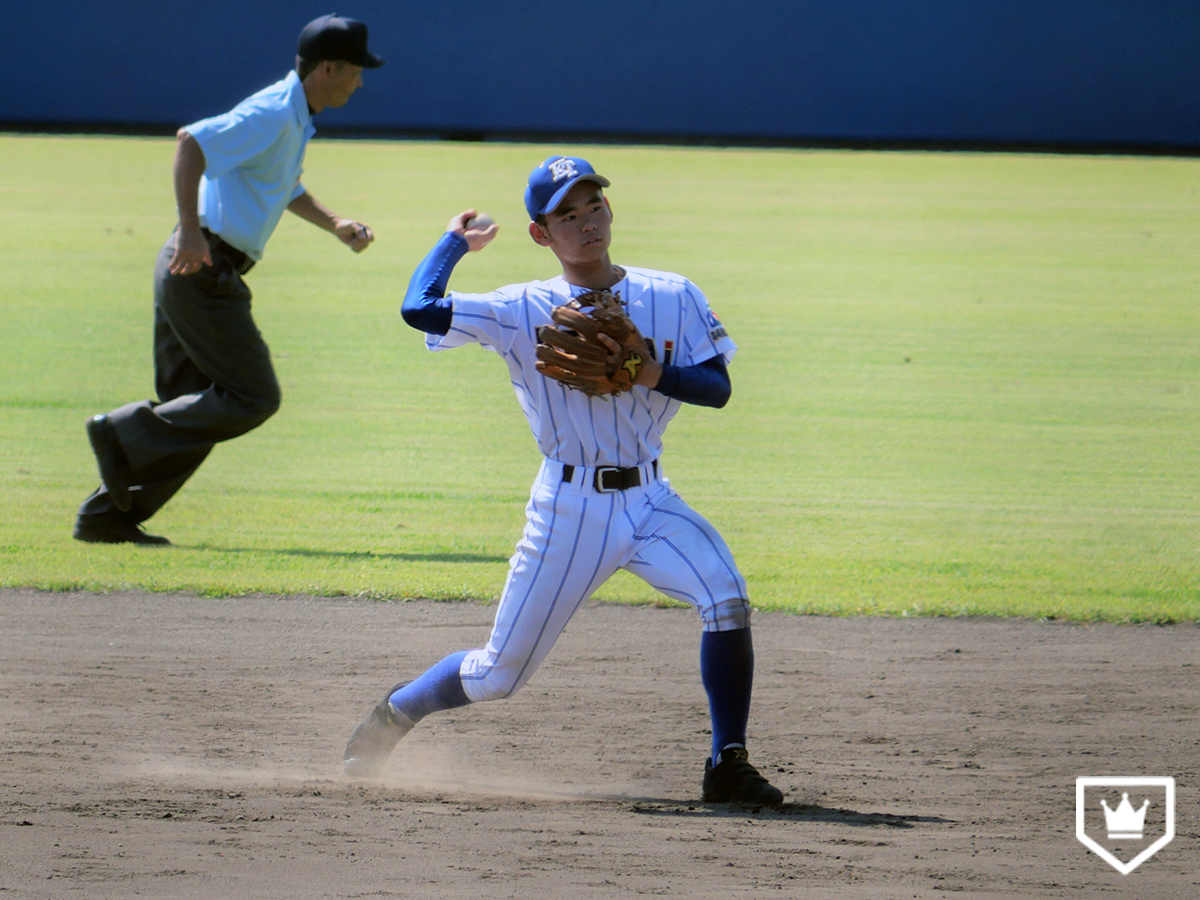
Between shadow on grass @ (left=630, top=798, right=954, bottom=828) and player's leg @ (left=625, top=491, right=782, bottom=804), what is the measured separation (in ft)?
0.10

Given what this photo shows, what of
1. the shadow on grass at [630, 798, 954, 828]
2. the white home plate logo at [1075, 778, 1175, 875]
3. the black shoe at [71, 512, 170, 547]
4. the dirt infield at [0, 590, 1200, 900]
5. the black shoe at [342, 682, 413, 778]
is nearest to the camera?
the dirt infield at [0, 590, 1200, 900]

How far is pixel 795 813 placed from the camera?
3.91 m

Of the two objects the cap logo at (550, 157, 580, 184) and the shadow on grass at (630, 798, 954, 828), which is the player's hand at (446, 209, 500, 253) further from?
the shadow on grass at (630, 798, 954, 828)

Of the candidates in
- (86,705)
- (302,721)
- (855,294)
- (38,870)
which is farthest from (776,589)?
(855,294)

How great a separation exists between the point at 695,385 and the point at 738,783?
106 cm

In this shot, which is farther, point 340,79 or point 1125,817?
point 340,79

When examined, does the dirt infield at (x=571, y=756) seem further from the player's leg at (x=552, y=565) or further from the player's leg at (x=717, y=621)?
the player's leg at (x=552, y=565)

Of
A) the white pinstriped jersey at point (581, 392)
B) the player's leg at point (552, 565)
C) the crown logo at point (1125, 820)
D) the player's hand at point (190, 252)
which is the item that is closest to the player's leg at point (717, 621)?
the player's leg at point (552, 565)

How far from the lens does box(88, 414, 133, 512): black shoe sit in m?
6.54

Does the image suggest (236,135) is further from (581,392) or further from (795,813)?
(795,813)

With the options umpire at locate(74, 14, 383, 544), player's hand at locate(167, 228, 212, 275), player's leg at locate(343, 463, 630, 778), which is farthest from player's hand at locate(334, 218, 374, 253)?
player's leg at locate(343, 463, 630, 778)

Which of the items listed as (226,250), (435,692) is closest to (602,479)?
(435,692)

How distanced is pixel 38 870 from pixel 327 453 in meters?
5.12

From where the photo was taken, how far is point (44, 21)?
97.2 ft
